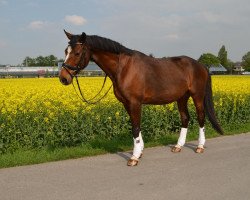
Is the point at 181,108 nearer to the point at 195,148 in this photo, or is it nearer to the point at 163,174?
the point at 195,148

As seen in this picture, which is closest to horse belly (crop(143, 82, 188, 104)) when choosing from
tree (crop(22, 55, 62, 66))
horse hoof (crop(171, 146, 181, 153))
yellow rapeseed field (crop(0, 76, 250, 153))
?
horse hoof (crop(171, 146, 181, 153))

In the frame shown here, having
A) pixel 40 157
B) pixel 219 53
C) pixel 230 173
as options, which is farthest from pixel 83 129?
pixel 219 53

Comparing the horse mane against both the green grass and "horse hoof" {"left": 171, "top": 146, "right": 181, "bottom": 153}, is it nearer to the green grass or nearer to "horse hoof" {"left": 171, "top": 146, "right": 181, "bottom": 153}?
the green grass

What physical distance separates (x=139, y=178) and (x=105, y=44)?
2.30 metres

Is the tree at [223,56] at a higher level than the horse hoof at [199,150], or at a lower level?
higher

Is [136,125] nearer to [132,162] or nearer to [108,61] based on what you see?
[132,162]

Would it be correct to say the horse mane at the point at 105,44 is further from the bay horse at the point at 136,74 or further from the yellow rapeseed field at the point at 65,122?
the yellow rapeseed field at the point at 65,122

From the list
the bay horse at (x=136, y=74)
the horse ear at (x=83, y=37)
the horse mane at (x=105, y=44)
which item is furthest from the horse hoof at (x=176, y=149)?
the horse ear at (x=83, y=37)

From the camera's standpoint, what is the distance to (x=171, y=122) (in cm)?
1010

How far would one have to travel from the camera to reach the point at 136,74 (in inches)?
257

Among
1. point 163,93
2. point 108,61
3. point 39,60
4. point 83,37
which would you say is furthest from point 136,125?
point 39,60

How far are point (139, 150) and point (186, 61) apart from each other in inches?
90.2

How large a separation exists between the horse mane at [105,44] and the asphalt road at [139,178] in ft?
6.42

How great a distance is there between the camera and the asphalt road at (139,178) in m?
4.70
